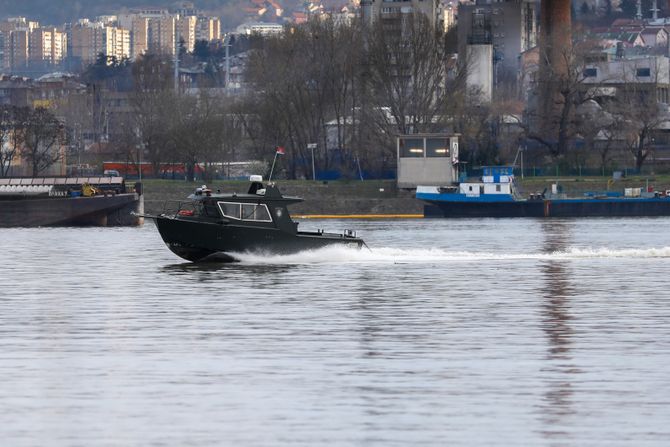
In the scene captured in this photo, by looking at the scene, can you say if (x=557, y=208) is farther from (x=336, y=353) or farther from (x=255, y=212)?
(x=336, y=353)

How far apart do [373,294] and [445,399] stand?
88.7 ft

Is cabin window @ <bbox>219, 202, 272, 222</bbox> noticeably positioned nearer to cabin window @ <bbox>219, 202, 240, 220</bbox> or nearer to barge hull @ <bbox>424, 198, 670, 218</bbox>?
cabin window @ <bbox>219, 202, 240, 220</bbox>

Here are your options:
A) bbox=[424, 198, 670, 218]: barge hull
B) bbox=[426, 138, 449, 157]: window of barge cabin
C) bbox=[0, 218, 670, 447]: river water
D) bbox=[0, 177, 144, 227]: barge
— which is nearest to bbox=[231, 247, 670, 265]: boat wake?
bbox=[0, 218, 670, 447]: river water

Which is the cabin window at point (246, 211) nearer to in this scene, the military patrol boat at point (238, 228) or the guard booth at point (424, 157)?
the military patrol boat at point (238, 228)

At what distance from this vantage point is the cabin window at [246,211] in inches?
2800

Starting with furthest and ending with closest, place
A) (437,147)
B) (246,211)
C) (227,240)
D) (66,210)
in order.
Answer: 1. (437,147)
2. (66,210)
3. (227,240)
4. (246,211)

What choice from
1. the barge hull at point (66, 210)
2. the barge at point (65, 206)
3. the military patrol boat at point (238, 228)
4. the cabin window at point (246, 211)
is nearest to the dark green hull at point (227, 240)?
the military patrol boat at point (238, 228)

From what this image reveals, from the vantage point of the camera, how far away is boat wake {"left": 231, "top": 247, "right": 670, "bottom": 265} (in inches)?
2885

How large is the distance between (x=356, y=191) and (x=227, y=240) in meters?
95.1

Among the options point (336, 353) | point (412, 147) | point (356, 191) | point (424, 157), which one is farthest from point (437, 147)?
point (336, 353)

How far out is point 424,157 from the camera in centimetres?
16700

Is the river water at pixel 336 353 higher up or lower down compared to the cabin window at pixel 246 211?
lower down

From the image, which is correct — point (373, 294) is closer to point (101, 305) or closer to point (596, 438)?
Result: point (101, 305)

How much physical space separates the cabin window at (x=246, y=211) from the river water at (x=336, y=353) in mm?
2249
